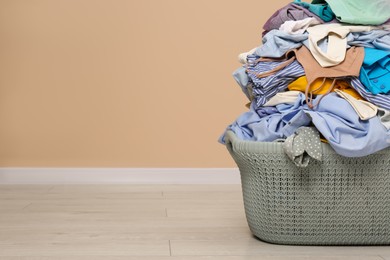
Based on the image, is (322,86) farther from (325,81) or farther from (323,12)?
(323,12)

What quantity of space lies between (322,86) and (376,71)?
13 centimetres

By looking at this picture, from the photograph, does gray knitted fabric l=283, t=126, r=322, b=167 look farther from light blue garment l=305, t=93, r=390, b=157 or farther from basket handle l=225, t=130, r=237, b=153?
basket handle l=225, t=130, r=237, b=153

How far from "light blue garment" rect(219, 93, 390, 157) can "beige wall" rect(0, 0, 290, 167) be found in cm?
120

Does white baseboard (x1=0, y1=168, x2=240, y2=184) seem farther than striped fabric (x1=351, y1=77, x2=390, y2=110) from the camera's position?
Yes

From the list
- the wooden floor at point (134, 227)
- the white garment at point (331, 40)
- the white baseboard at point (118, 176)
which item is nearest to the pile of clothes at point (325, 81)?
the white garment at point (331, 40)

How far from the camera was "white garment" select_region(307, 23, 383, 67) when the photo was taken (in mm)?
1696

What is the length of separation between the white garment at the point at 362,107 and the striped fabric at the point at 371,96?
0.01m

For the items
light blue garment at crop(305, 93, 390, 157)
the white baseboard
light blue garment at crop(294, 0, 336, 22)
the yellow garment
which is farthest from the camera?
the white baseboard

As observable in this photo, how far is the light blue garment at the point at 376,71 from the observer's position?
167 cm

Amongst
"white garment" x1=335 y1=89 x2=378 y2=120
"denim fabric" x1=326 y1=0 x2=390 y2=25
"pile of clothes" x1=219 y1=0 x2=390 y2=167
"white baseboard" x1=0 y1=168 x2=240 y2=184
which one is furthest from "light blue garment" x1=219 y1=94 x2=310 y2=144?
"white baseboard" x1=0 y1=168 x2=240 y2=184

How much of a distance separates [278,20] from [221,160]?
1.15m

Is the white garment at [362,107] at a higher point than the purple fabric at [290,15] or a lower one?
lower

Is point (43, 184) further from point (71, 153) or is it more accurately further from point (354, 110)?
point (354, 110)

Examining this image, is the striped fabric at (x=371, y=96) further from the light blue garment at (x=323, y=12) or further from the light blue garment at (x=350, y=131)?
the light blue garment at (x=323, y=12)
